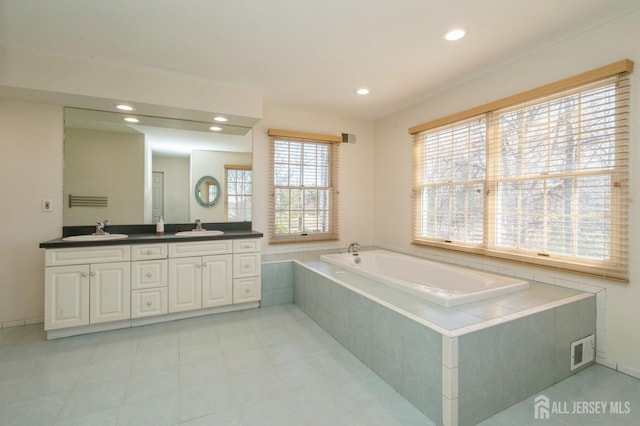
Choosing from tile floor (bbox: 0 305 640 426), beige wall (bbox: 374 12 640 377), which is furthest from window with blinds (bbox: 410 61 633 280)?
tile floor (bbox: 0 305 640 426)

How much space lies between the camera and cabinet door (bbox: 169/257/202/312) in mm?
2877

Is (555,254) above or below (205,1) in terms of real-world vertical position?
below

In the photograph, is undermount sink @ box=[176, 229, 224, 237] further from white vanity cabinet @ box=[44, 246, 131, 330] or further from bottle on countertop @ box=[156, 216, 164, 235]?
white vanity cabinet @ box=[44, 246, 131, 330]

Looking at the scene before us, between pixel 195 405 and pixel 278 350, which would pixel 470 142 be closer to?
pixel 278 350

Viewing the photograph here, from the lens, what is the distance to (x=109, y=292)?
2639 millimetres

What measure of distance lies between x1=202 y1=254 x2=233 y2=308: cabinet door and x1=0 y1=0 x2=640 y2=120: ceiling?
1819 mm

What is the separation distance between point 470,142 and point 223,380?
2973 millimetres

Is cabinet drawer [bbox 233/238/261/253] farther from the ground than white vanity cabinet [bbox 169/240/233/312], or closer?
Result: farther from the ground

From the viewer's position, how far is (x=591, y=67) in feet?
6.84

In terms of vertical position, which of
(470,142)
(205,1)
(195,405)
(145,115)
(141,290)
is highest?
(205,1)

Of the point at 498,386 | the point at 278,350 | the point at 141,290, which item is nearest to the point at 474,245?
the point at 498,386

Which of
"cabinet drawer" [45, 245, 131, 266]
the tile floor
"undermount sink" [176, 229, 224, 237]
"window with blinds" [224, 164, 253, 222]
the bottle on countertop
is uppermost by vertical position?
"window with blinds" [224, 164, 253, 222]

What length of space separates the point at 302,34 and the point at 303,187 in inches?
79.6

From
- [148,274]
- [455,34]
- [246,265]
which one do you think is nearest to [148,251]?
[148,274]
